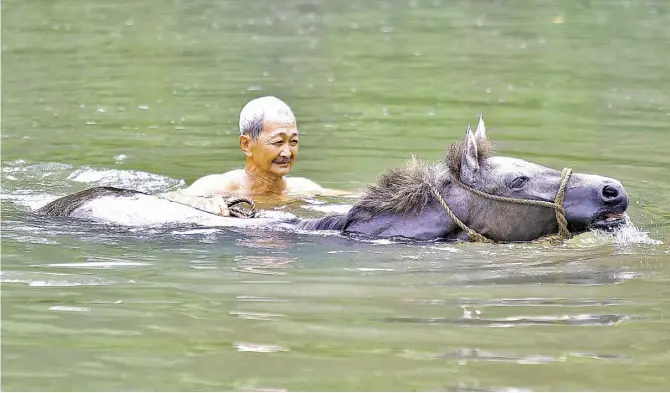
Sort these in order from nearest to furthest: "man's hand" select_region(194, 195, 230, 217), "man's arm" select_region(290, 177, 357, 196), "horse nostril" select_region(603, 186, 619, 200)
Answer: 1. "horse nostril" select_region(603, 186, 619, 200)
2. "man's hand" select_region(194, 195, 230, 217)
3. "man's arm" select_region(290, 177, 357, 196)

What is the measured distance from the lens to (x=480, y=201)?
8312mm

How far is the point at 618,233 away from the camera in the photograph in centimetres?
835

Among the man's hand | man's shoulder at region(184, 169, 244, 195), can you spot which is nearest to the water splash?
the man's hand

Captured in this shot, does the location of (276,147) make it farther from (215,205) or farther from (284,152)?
(215,205)

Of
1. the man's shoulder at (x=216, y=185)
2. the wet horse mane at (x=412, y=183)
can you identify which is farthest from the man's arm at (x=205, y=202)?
the wet horse mane at (x=412, y=183)

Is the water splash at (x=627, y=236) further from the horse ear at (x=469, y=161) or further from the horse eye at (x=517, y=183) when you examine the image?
the horse ear at (x=469, y=161)

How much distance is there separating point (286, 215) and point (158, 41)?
12971 millimetres

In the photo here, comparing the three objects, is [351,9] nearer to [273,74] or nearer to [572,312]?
[273,74]

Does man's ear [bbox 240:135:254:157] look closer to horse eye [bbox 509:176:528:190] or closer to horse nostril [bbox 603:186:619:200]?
horse eye [bbox 509:176:528:190]

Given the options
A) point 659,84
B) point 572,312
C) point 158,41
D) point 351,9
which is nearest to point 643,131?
point 659,84

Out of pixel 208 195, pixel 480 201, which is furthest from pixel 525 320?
pixel 208 195

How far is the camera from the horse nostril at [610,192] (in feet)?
26.0

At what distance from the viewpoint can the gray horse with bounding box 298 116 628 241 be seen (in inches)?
316

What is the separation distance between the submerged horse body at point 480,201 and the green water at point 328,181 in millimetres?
169
